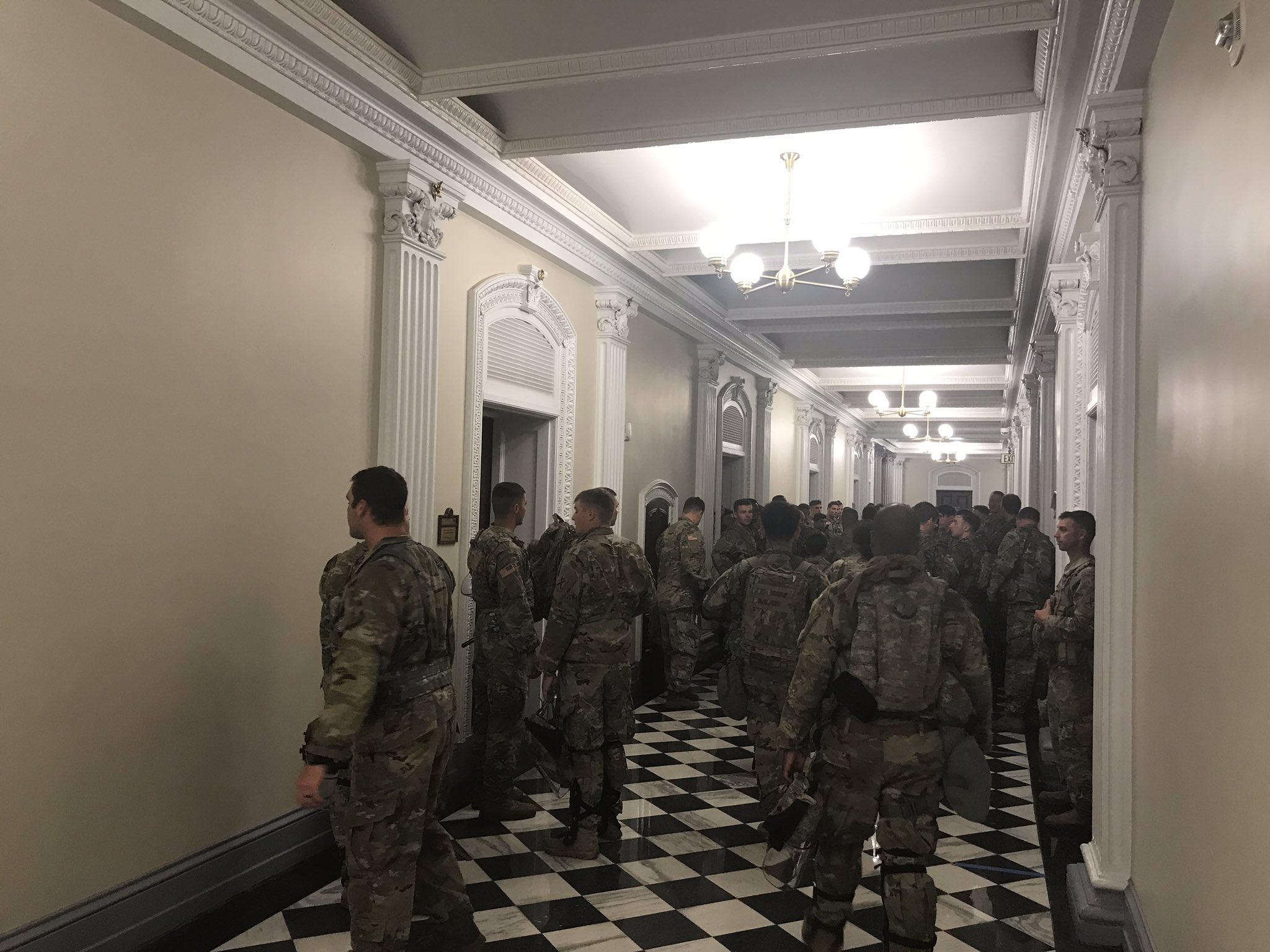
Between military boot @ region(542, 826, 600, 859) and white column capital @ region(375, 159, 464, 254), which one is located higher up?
white column capital @ region(375, 159, 464, 254)

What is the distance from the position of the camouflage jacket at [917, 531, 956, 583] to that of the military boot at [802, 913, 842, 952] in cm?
549

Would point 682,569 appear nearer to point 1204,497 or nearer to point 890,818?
point 890,818

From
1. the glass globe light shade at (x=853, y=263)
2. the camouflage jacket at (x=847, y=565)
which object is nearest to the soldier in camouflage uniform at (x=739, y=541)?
the camouflage jacket at (x=847, y=565)

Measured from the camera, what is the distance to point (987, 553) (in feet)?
29.1

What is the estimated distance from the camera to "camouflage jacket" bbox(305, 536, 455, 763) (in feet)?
9.63

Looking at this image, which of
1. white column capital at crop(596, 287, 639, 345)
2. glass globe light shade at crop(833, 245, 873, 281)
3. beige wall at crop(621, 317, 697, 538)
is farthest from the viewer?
beige wall at crop(621, 317, 697, 538)

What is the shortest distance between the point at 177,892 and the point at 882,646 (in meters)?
2.90

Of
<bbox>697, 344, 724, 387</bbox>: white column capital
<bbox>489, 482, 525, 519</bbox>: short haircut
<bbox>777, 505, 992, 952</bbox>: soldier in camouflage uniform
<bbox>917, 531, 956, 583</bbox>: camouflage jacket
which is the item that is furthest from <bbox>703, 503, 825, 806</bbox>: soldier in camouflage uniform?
<bbox>697, 344, 724, 387</bbox>: white column capital

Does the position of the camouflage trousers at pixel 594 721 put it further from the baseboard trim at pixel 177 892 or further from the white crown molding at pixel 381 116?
the white crown molding at pixel 381 116

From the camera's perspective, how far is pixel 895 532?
3.40 m

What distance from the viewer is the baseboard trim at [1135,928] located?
320cm

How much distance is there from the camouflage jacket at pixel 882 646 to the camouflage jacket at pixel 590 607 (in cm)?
143

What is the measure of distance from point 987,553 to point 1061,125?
16.3 ft

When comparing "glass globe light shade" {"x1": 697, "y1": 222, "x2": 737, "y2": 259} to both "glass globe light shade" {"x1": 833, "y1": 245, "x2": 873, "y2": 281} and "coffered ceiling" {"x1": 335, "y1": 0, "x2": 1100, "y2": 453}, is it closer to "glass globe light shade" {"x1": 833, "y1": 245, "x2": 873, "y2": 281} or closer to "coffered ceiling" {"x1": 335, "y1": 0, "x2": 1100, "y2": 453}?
"coffered ceiling" {"x1": 335, "y1": 0, "x2": 1100, "y2": 453}
